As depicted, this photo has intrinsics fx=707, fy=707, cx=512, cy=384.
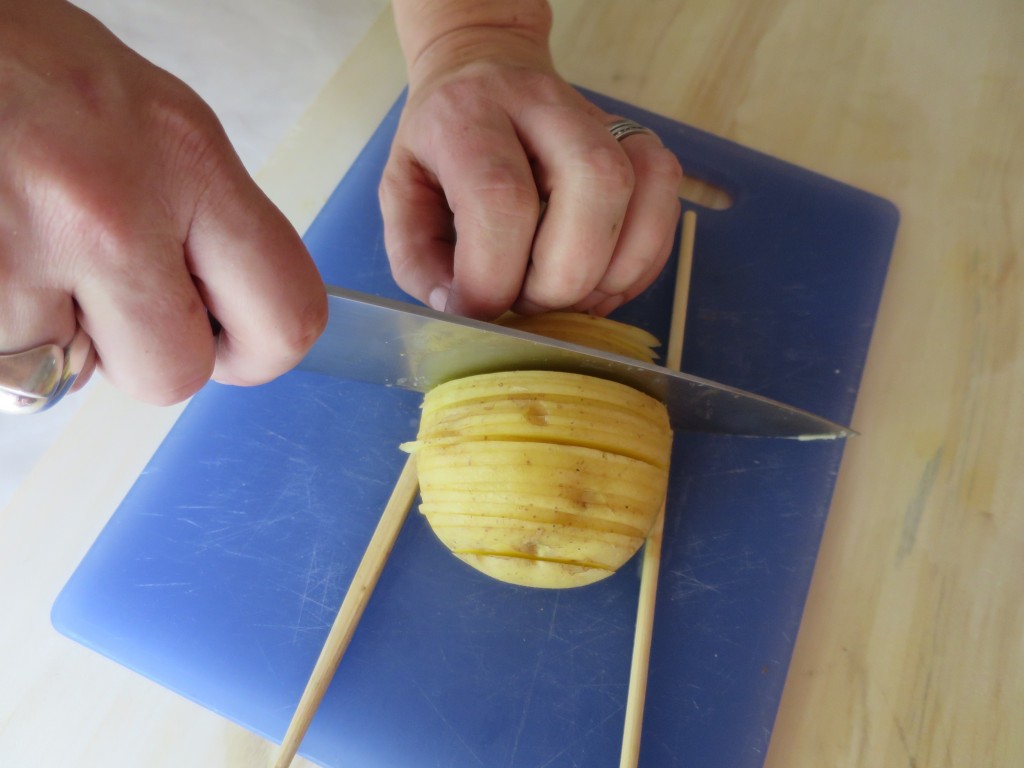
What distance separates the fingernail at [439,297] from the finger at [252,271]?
1.34ft

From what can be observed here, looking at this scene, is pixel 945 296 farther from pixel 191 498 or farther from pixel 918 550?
pixel 191 498

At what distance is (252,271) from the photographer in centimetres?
82

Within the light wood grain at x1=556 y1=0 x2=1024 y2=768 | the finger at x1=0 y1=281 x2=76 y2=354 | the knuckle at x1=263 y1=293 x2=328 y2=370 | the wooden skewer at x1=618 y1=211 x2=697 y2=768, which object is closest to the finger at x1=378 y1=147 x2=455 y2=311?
the knuckle at x1=263 y1=293 x2=328 y2=370

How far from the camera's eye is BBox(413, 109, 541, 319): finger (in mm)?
1135

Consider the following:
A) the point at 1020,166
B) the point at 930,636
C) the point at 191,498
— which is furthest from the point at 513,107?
the point at 1020,166

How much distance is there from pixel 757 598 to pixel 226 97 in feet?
6.38

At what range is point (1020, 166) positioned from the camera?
1920mm

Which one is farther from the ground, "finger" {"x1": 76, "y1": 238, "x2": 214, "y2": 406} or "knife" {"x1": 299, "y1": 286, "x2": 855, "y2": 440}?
"finger" {"x1": 76, "y1": 238, "x2": 214, "y2": 406}

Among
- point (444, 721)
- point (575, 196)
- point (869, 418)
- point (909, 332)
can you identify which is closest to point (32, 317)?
point (575, 196)

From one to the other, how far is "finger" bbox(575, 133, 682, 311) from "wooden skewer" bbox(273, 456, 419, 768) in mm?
568

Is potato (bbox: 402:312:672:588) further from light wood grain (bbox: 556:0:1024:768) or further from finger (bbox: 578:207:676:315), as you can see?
light wood grain (bbox: 556:0:1024:768)

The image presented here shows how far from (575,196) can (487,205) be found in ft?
0.48

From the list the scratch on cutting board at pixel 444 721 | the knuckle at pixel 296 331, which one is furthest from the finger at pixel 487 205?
the scratch on cutting board at pixel 444 721

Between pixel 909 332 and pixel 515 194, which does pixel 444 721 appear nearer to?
pixel 515 194
